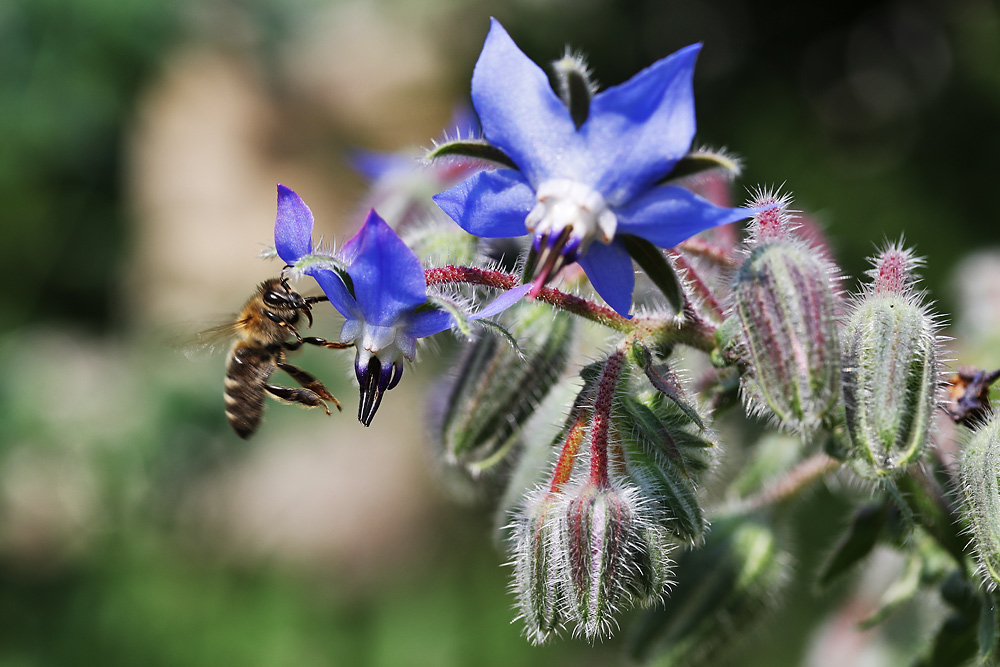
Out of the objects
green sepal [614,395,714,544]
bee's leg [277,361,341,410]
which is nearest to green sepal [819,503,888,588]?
green sepal [614,395,714,544]

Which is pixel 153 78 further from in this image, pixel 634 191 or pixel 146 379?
pixel 634 191

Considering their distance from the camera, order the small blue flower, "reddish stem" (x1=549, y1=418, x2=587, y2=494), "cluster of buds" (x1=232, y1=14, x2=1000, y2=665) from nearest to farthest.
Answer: "cluster of buds" (x1=232, y1=14, x2=1000, y2=665) → "reddish stem" (x1=549, y1=418, x2=587, y2=494) → the small blue flower

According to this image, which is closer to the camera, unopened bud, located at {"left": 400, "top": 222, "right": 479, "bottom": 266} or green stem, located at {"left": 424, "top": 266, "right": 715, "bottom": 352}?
green stem, located at {"left": 424, "top": 266, "right": 715, "bottom": 352}

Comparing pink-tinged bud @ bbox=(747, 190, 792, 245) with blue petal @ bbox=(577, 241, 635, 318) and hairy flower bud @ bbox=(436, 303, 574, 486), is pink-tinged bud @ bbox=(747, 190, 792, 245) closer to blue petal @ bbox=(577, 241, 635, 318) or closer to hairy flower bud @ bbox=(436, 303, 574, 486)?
blue petal @ bbox=(577, 241, 635, 318)

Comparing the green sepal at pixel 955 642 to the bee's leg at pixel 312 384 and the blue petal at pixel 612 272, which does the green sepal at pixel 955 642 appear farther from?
the bee's leg at pixel 312 384

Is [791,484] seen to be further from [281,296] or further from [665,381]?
[281,296]

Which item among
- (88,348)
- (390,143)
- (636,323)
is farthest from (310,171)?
(636,323)
